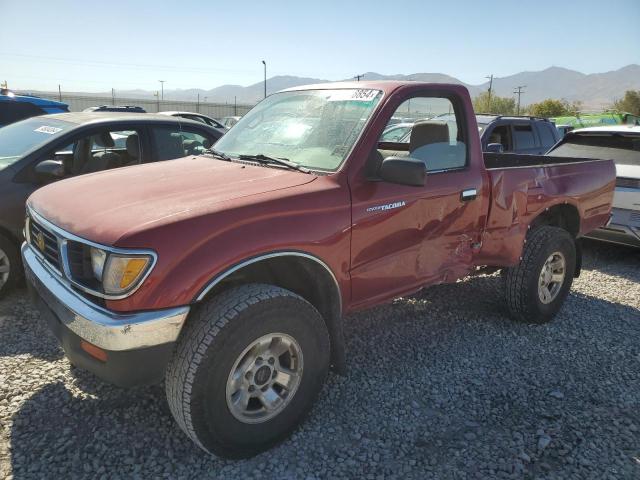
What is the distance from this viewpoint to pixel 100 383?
3.22 metres

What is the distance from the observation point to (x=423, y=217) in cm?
322

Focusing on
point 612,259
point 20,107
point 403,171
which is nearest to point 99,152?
point 403,171

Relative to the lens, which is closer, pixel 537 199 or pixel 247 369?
pixel 247 369

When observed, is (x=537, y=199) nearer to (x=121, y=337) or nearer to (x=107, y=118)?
(x=121, y=337)

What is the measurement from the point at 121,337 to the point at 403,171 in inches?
66.7

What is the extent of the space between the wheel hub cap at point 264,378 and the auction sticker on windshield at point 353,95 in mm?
1640

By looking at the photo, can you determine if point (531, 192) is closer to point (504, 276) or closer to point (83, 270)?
point (504, 276)

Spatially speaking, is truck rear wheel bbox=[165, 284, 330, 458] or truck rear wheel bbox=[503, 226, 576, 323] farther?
truck rear wheel bbox=[503, 226, 576, 323]

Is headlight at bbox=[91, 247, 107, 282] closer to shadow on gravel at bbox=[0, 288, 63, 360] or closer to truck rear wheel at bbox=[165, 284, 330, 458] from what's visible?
truck rear wheel at bbox=[165, 284, 330, 458]

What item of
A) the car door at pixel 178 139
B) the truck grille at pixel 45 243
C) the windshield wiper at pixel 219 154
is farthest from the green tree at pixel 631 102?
the truck grille at pixel 45 243

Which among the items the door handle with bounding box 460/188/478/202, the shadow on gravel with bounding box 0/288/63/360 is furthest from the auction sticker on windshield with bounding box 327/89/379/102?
the shadow on gravel with bounding box 0/288/63/360

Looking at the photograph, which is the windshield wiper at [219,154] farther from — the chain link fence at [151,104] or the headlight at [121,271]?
the chain link fence at [151,104]

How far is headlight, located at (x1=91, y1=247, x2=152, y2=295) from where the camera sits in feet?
7.11

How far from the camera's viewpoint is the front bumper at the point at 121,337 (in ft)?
7.07
